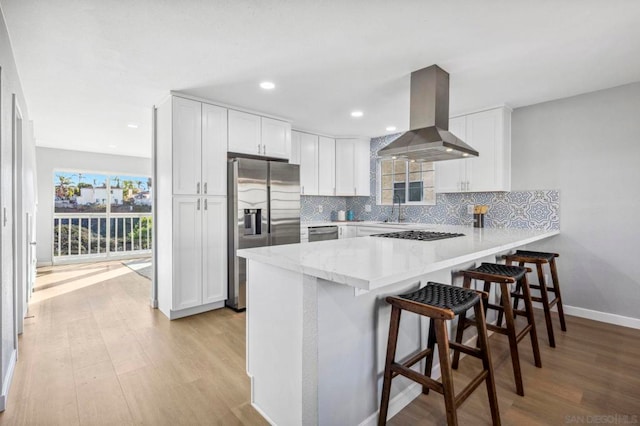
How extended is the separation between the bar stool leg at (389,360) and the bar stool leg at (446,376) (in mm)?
216

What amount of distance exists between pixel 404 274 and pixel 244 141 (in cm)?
299

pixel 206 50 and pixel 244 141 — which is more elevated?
pixel 206 50

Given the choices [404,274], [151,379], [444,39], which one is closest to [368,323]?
[404,274]

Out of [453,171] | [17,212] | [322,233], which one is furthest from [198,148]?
[453,171]

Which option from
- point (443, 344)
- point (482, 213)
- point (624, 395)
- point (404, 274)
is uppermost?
point (482, 213)

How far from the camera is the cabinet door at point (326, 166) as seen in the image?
506 centimetres

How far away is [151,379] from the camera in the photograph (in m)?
2.14

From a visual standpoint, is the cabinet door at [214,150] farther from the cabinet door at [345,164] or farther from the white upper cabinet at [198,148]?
the cabinet door at [345,164]

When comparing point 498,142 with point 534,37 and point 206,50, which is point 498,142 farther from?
point 206,50

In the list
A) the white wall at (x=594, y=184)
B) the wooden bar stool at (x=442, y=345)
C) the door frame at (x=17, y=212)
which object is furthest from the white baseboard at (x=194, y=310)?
the white wall at (x=594, y=184)

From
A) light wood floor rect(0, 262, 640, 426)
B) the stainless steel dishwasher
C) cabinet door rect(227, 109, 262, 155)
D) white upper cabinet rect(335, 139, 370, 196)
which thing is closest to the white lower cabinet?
light wood floor rect(0, 262, 640, 426)

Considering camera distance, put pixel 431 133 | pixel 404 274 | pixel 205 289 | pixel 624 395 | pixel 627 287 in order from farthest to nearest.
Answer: pixel 205 289, pixel 627 287, pixel 431 133, pixel 624 395, pixel 404 274

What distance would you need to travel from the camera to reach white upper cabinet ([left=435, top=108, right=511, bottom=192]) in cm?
361

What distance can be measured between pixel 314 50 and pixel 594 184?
3.08 m
